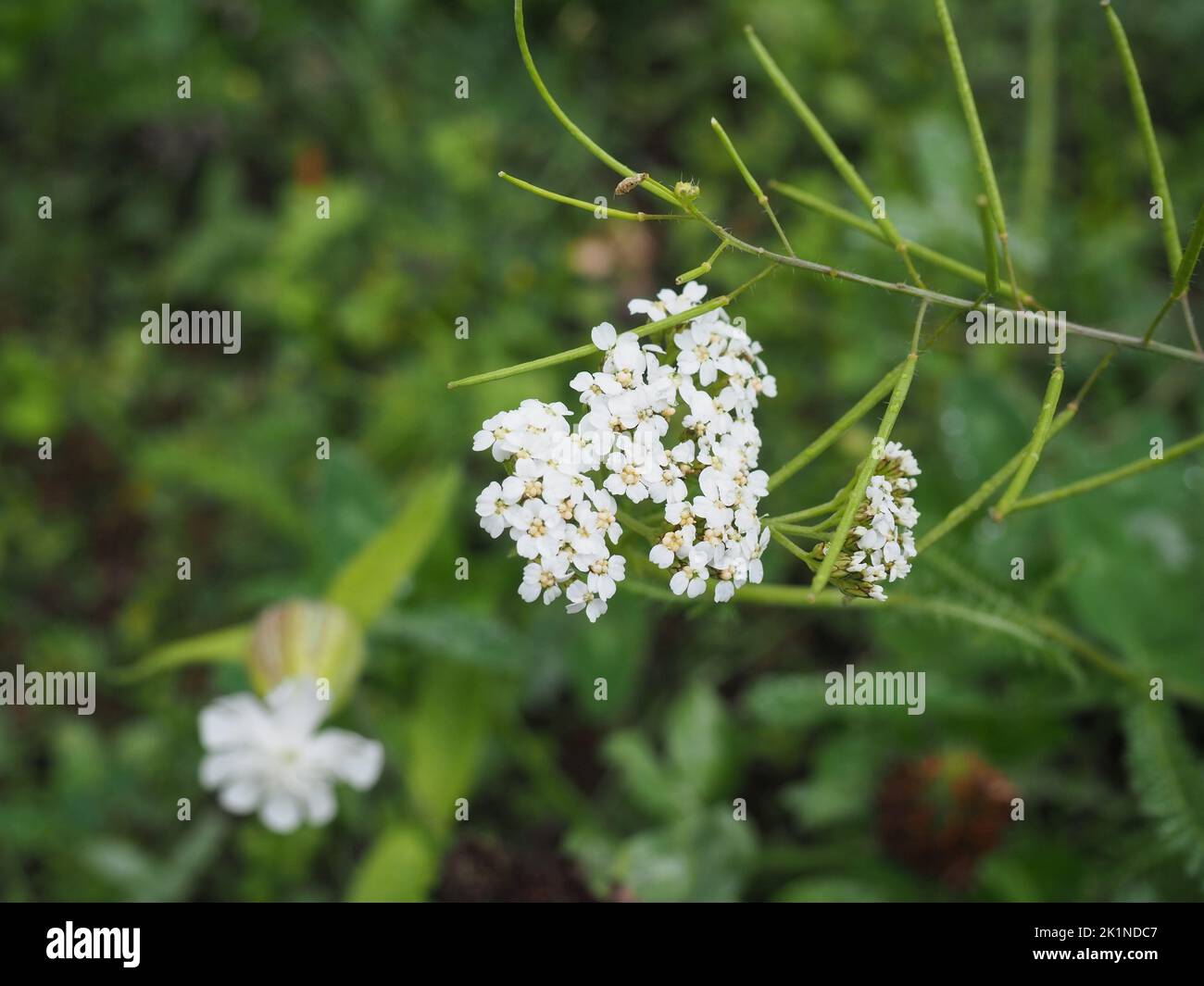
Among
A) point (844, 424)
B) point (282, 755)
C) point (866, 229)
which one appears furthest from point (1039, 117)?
point (282, 755)

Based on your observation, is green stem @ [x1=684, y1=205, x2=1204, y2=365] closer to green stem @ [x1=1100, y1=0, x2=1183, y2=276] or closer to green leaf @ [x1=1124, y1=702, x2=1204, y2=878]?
green stem @ [x1=1100, y1=0, x2=1183, y2=276]

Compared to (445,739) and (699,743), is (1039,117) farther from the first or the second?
(445,739)

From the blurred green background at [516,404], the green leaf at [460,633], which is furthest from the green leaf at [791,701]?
the green leaf at [460,633]

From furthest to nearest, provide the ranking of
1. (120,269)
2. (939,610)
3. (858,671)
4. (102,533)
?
1. (120,269)
2. (102,533)
3. (858,671)
4. (939,610)

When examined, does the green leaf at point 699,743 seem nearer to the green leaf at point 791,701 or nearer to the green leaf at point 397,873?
the green leaf at point 791,701

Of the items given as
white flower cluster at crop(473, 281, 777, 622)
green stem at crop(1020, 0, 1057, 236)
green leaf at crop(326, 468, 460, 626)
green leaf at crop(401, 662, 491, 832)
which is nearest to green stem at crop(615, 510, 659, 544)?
white flower cluster at crop(473, 281, 777, 622)

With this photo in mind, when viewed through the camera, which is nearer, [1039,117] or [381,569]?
[381,569]

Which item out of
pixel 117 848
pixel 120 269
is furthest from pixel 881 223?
pixel 120 269
